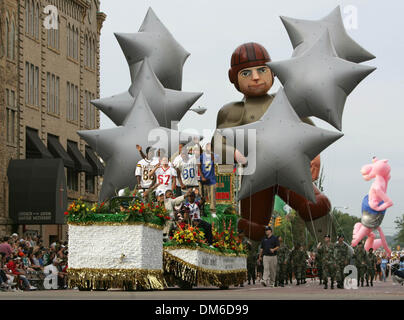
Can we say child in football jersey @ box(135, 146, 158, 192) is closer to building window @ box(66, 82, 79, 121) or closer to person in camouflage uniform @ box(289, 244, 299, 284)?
person in camouflage uniform @ box(289, 244, 299, 284)

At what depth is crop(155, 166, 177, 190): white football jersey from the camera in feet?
65.2

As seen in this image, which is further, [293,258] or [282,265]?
[293,258]

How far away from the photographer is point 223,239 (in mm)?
21250

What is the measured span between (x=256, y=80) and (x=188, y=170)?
9.21ft

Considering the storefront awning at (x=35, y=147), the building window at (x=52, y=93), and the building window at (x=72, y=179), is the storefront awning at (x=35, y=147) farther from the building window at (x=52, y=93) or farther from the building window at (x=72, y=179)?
the building window at (x=72, y=179)

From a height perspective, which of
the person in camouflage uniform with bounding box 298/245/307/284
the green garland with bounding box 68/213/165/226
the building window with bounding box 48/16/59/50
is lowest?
the person in camouflage uniform with bounding box 298/245/307/284

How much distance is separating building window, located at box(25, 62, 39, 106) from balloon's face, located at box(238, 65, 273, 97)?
92.0 ft

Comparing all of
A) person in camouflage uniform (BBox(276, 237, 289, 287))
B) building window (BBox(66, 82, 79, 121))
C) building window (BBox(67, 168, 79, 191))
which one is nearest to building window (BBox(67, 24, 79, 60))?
building window (BBox(66, 82, 79, 121))

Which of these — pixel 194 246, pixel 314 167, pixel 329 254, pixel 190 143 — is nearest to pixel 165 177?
pixel 190 143

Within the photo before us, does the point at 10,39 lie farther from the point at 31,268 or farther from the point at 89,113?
the point at 31,268

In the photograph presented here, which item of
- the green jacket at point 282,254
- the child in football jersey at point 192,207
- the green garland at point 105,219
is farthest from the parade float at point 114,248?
the green jacket at point 282,254

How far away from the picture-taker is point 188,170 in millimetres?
20547

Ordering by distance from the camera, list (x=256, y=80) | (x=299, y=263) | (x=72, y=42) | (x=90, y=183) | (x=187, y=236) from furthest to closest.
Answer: (x=90, y=183) < (x=72, y=42) < (x=299, y=263) < (x=256, y=80) < (x=187, y=236)
